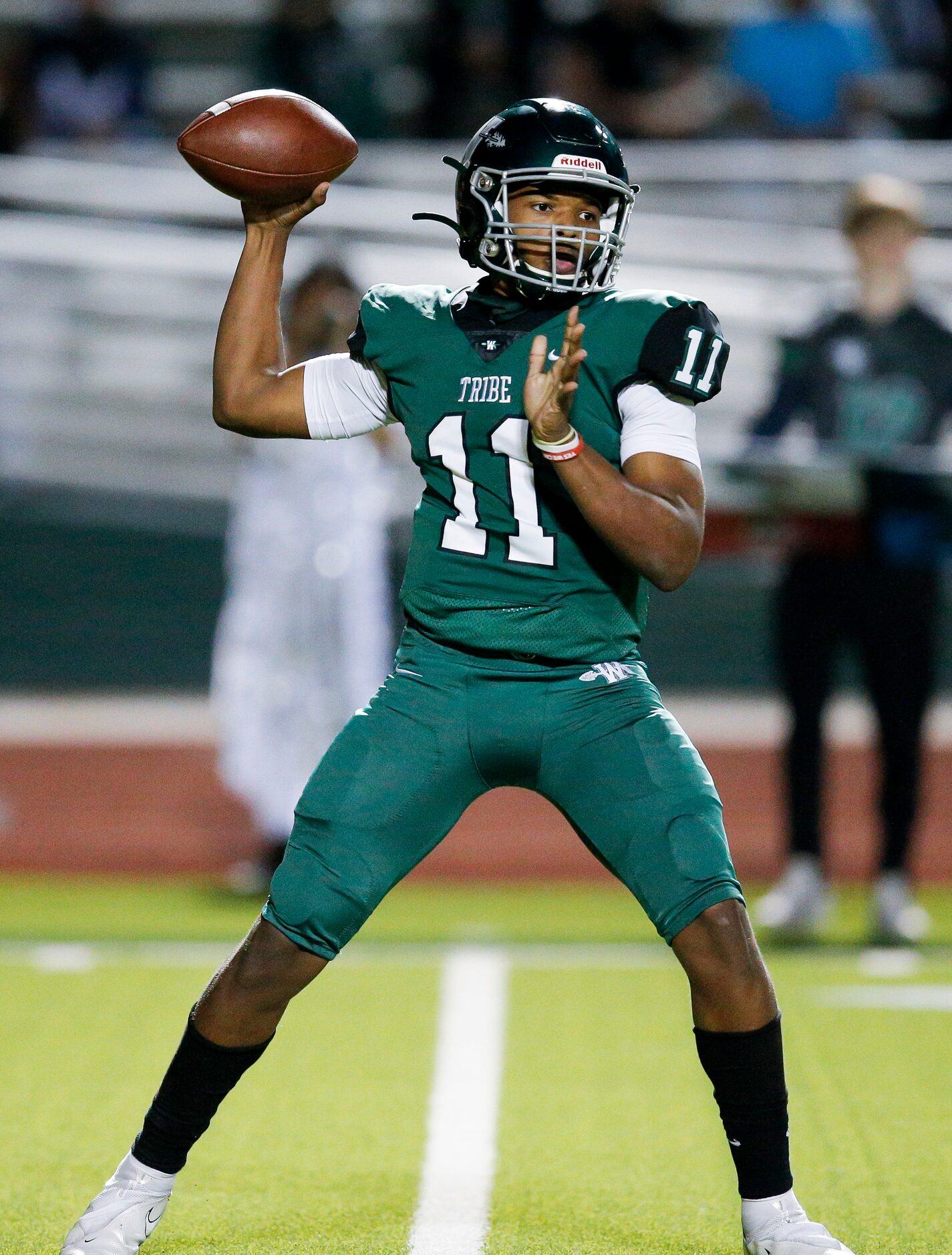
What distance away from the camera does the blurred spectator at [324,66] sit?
877cm

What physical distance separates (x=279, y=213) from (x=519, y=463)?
612 mm

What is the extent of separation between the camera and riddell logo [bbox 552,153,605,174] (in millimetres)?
2625

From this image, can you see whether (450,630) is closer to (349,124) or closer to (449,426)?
(449,426)

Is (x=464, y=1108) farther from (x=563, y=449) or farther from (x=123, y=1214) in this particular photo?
(x=563, y=449)

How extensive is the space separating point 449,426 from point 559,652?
1.23 ft

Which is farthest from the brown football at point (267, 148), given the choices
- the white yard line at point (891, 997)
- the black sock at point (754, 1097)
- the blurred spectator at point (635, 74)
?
the blurred spectator at point (635, 74)

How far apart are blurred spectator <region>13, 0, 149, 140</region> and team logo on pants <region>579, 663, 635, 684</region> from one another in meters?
7.09

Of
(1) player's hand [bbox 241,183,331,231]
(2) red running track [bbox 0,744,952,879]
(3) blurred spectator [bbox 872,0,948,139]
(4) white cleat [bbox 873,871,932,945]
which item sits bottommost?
(2) red running track [bbox 0,744,952,879]

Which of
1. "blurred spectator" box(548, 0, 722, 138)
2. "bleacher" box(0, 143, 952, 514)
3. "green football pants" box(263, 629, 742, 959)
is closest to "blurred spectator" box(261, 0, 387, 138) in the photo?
"bleacher" box(0, 143, 952, 514)

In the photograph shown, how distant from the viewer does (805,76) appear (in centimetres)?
876

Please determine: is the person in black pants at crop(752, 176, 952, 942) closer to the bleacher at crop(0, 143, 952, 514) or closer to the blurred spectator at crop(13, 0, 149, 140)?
the bleacher at crop(0, 143, 952, 514)

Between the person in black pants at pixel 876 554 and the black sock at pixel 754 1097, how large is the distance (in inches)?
103

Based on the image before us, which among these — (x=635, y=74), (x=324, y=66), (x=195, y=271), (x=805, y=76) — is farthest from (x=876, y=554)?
(x=324, y=66)

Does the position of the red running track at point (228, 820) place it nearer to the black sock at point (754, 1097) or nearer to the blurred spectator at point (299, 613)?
the blurred spectator at point (299, 613)
